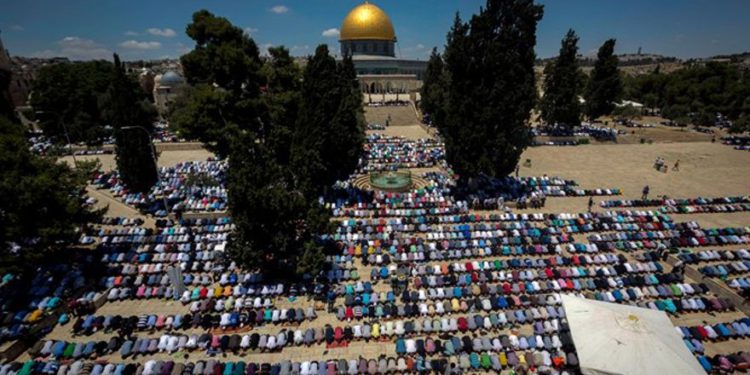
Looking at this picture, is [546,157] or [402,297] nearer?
[402,297]

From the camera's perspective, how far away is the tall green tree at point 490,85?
30875 mm

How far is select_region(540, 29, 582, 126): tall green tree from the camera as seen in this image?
178ft

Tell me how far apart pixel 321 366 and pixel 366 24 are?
8927cm

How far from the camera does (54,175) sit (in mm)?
21422

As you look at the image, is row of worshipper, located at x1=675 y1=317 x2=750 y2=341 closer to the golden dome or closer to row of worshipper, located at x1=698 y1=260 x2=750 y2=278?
row of worshipper, located at x1=698 y1=260 x2=750 y2=278

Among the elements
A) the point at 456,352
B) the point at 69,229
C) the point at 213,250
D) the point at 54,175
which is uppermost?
the point at 54,175

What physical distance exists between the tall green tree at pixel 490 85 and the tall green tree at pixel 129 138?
26.8 metres

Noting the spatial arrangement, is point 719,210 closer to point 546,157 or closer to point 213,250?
point 546,157

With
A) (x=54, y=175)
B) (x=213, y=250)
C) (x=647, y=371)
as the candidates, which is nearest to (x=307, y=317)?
(x=213, y=250)

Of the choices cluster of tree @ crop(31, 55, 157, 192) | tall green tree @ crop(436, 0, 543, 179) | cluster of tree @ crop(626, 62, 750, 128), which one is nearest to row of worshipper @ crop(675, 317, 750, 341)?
tall green tree @ crop(436, 0, 543, 179)

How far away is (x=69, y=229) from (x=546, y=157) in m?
51.3

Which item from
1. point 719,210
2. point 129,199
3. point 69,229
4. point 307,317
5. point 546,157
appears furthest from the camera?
point 546,157

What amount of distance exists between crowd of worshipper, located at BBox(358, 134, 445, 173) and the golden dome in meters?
47.7

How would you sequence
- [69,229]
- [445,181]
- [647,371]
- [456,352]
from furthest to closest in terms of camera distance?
[445,181] < [69,229] < [456,352] < [647,371]
